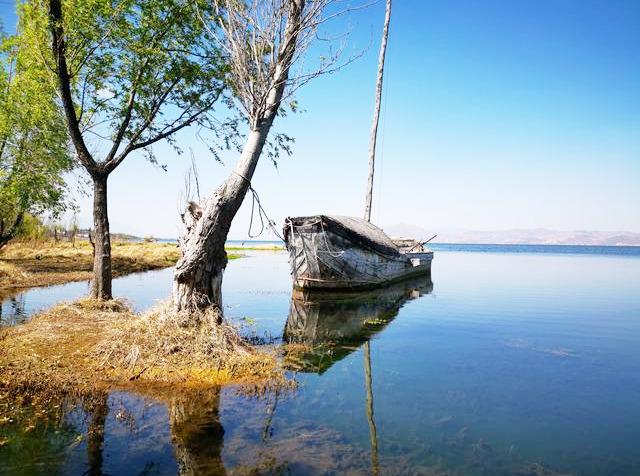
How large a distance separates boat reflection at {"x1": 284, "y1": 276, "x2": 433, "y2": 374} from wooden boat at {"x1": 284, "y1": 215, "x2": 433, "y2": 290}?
0.76 metres

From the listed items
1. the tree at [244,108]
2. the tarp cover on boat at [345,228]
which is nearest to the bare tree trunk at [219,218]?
the tree at [244,108]

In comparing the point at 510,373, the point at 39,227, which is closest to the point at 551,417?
the point at 510,373

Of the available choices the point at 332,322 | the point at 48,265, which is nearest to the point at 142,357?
the point at 332,322

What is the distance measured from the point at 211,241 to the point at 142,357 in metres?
2.57

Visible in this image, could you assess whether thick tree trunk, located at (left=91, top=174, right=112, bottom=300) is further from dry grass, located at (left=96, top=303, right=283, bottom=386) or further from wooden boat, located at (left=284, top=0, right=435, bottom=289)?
wooden boat, located at (left=284, top=0, right=435, bottom=289)

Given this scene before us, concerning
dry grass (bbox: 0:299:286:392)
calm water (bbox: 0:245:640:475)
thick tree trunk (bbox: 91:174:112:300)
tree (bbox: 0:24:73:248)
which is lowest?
calm water (bbox: 0:245:640:475)

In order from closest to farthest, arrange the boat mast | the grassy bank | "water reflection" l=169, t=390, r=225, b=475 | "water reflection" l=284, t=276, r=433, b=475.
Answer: "water reflection" l=169, t=390, r=225, b=475 < "water reflection" l=284, t=276, r=433, b=475 < the grassy bank < the boat mast

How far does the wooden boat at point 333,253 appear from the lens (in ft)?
61.6

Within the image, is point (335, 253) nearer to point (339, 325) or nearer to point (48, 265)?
point (339, 325)

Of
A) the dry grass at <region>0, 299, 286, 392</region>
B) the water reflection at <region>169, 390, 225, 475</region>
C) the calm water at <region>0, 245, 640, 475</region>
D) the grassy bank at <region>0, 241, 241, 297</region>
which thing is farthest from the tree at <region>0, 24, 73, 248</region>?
the water reflection at <region>169, 390, 225, 475</region>

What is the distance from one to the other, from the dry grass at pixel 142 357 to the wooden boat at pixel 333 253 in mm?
10186

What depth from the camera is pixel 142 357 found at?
7.38 m

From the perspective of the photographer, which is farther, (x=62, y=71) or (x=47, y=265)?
(x=47, y=265)

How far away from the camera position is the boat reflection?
9.52 m
